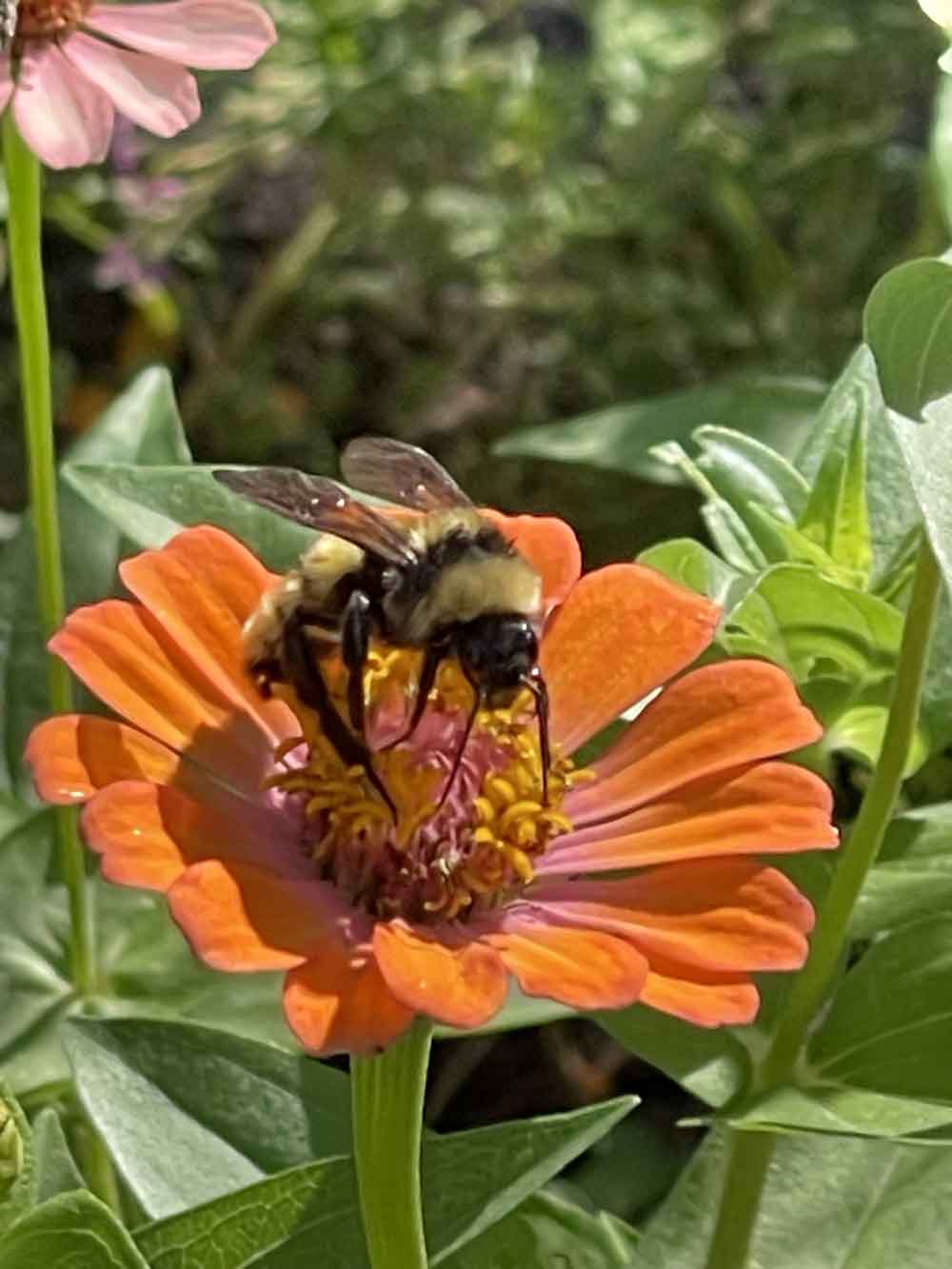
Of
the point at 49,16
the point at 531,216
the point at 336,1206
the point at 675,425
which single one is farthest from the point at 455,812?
the point at 531,216

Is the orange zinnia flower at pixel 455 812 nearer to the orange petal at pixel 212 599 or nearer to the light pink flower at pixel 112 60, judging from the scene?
the orange petal at pixel 212 599

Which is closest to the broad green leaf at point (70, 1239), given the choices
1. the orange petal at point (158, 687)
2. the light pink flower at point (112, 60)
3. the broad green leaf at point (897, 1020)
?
the orange petal at point (158, 687)

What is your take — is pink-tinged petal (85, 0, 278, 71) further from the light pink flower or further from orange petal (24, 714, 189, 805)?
orange petal (24, 714, 189, 805)

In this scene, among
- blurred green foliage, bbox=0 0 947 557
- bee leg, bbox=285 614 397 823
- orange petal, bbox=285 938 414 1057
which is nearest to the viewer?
orange petal, bbox=285 938 414 1057

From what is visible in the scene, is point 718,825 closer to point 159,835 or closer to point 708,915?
point 708,915

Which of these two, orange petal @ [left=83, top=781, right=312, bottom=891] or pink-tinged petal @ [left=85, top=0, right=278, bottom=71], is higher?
pink-tinged petal @ [left=85, top=0, right=278, bottom=71]

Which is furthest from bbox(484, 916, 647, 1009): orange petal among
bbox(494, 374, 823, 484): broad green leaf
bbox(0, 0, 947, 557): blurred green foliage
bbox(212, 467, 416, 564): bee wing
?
bbox(0, 0, 947, 557): blurred green foliage
